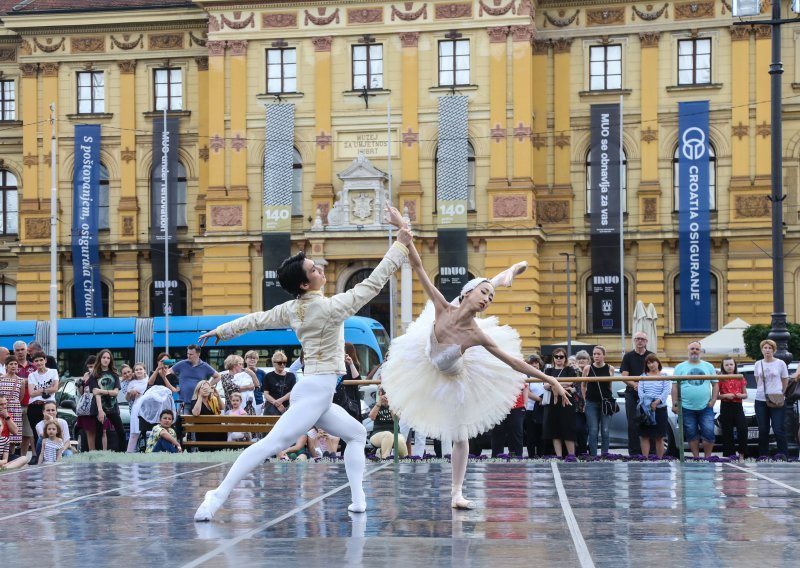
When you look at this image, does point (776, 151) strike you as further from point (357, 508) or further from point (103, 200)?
point (103, 200)

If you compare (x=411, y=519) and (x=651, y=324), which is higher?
(x=651, y=324)

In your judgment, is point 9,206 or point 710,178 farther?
point 9,206

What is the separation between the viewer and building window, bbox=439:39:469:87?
167ft

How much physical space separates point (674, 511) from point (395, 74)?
134 feet

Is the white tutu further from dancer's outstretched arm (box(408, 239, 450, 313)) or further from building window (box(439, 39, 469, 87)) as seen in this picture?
building window (box(439, 39, 469, 87))

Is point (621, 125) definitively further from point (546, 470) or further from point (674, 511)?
point (674, 511)

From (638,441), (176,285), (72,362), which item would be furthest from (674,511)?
(176,285)

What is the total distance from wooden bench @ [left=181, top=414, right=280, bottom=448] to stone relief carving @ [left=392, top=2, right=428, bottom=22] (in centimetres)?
3244

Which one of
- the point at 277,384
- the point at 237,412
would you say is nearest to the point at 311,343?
the point at 277,384

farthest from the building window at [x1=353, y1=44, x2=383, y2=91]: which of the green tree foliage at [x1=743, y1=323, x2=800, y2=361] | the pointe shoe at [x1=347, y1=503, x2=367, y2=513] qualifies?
the pointe shoe at [x1=347, y1=503, x2=367, y2=513]

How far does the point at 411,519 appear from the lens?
10.9 m

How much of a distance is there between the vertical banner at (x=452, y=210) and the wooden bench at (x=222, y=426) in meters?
29.0

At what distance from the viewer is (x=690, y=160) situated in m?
49.2

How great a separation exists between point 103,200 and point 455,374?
45137 millimetres
